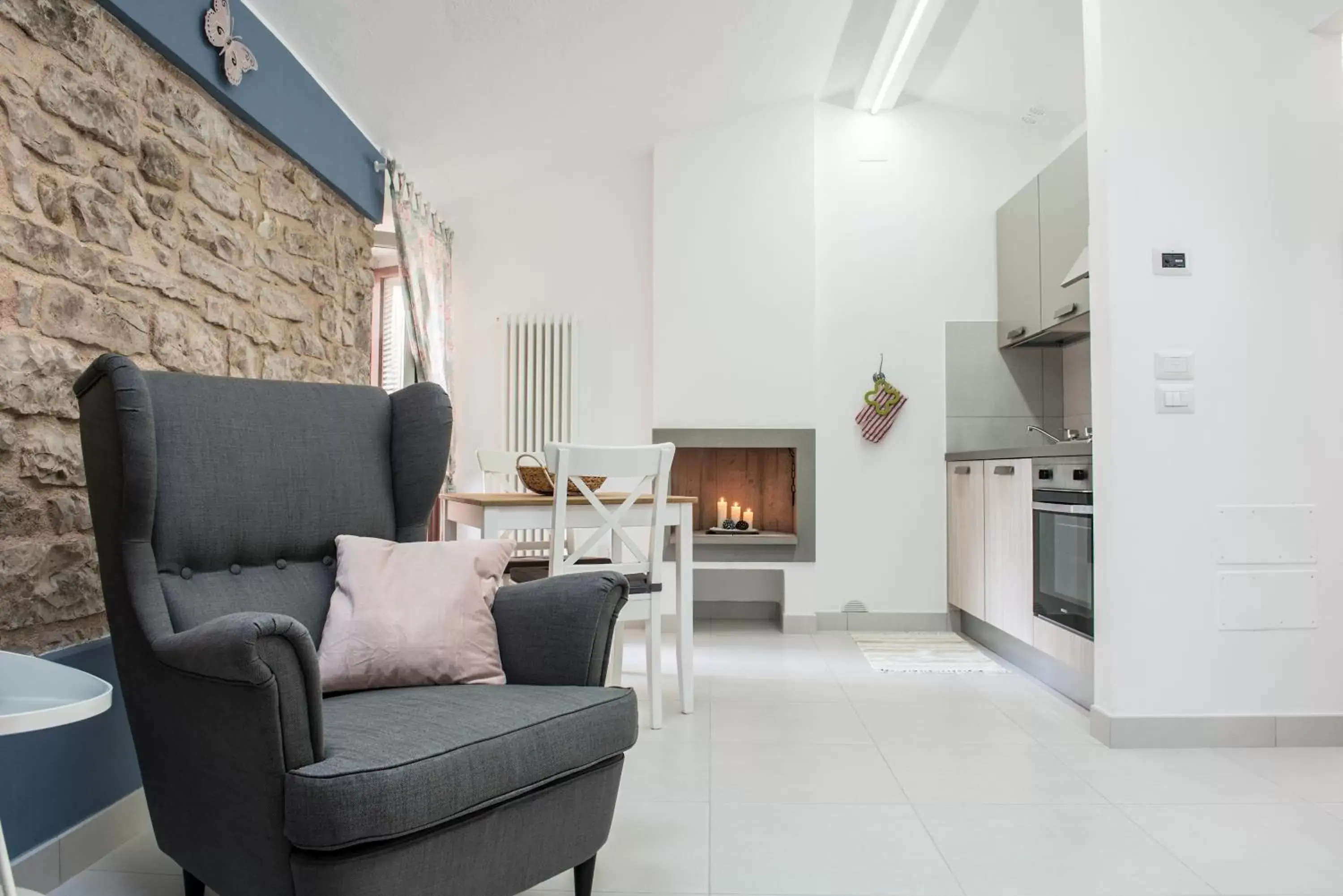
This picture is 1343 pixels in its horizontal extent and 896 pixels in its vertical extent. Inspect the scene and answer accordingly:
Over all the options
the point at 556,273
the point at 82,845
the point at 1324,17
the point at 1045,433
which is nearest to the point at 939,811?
the point at 82,845

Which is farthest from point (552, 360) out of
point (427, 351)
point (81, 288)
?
point (81, 288)

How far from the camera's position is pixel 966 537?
15.4ft

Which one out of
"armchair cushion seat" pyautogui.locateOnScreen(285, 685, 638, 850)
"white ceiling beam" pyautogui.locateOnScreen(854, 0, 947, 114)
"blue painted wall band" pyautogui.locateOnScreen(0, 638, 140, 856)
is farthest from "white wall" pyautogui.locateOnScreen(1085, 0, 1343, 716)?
"blue painted wall band" pyautogui.locateOnScreen(0, 638, 140, 856)

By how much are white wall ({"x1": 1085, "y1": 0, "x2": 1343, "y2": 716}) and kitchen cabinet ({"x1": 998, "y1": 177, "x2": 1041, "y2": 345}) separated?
1.53m

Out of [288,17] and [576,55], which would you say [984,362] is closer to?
[576,55]

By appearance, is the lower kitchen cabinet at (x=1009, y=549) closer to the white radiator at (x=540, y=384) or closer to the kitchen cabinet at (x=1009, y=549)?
the kitchen cabinet at (x=1009, y=549)

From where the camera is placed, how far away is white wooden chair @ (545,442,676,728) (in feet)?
9.72

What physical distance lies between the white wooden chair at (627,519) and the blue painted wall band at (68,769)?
49.1 inches

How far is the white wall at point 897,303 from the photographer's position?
5.08 metres

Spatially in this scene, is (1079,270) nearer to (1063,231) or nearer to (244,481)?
(1063,231)

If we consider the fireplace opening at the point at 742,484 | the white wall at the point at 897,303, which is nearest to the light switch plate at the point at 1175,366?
the white wall at the point at 897,303

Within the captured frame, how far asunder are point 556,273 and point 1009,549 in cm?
293

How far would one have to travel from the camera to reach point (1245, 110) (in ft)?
9.64

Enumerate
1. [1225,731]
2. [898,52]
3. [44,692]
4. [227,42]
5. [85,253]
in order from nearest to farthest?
[44,692]
[85,253]
[227,42]
[1225,731]
[898,52]
